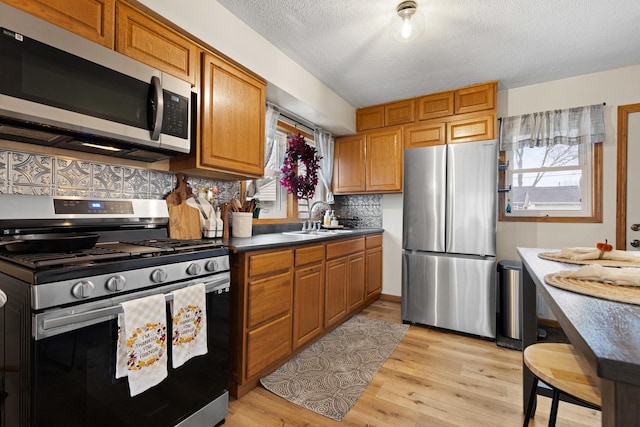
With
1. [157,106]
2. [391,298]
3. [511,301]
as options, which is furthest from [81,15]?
[391,298]

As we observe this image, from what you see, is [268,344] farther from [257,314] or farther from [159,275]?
[159,275]

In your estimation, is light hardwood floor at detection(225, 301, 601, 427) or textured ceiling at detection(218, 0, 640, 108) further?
textured ceiling at detection(218, 0, 640, 108)

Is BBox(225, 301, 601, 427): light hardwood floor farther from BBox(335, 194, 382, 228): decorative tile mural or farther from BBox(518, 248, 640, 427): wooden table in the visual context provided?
A: BBox(335, 194, 382, 228): decorative tile mural

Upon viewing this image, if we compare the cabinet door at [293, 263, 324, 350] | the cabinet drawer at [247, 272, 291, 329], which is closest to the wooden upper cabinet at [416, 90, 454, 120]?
the cabinet door at [293, 263, 324, 350]

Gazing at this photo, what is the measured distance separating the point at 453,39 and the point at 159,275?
256 centimetres

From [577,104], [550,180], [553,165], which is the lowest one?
[550,180]

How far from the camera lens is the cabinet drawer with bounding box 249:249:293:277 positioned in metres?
1.85

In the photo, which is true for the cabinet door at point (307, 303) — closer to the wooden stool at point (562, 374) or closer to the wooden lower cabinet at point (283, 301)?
the wooden lower cabinet at point (283, 301)

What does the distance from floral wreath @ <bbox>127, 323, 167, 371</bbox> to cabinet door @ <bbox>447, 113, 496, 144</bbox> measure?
3049mm

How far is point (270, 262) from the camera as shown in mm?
1976

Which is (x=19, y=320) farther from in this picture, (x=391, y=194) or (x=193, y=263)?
(x=391, y=194)

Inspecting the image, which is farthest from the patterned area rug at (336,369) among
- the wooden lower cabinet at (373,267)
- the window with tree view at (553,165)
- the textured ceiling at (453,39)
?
the textured ceiling at (453,39)

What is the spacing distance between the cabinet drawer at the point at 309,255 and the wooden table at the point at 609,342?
1.56 metres

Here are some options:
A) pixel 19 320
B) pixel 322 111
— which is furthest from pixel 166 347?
pixel 322 111
